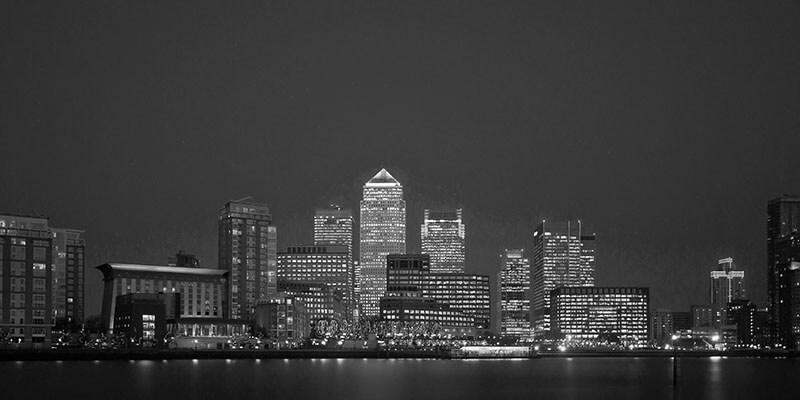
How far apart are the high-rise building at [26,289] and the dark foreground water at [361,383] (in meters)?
27.3

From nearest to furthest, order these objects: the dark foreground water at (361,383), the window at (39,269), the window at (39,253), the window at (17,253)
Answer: the dark foreground water at (361,383), the window at (17,253), the window at (39,269), the window at (39,253)

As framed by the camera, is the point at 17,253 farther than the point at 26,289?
No

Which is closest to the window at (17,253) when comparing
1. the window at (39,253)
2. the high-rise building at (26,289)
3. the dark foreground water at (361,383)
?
the high-rise building at (26,289)

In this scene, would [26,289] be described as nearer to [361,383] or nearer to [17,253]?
[17,253]

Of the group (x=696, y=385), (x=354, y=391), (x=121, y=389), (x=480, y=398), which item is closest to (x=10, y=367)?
(x=121, y=389)

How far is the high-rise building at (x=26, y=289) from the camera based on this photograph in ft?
599

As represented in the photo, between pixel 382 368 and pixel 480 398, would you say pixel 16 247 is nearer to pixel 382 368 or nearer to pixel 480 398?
pixel 382 368

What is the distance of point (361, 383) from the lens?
119m

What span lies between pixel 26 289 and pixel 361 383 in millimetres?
82561

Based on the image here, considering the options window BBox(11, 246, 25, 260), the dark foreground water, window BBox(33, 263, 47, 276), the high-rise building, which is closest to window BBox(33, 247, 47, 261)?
the high-rise building

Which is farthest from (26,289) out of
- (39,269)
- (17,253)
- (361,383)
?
(361,383)

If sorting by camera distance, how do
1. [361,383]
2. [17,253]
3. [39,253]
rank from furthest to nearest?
[39,253]
[17,253]
[361,383]

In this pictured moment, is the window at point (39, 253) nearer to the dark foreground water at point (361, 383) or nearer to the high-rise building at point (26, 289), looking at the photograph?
the high-rise building at point (26, 289)

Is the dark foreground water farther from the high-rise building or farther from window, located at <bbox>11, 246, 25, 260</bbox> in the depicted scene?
window, located at <bbox>11, 246, 25, 260</bbox>
